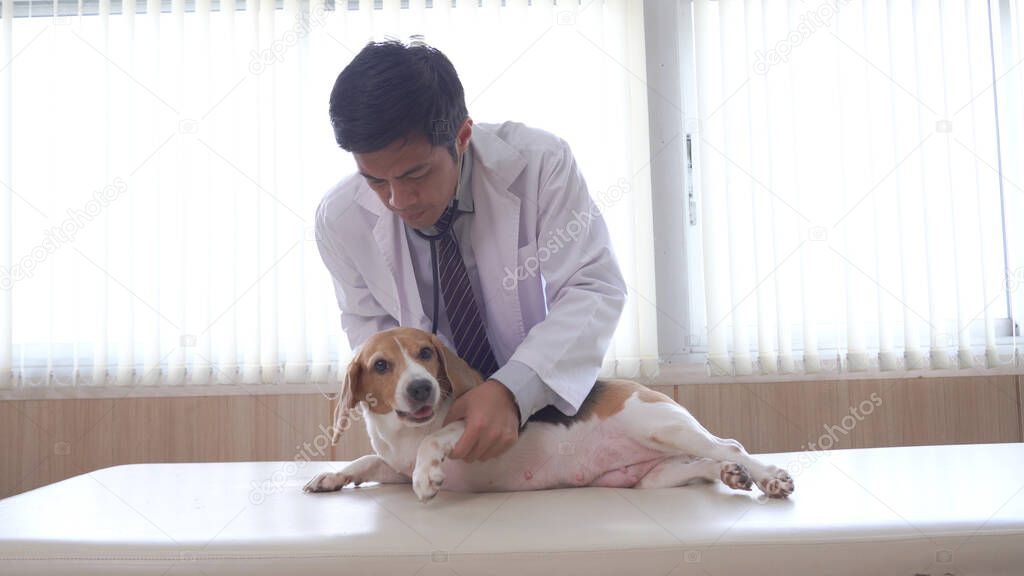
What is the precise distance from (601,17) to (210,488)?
2.23m

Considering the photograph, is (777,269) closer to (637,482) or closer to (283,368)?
(637,482)

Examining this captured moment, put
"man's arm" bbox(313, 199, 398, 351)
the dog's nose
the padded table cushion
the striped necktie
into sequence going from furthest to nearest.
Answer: "man's arm" bbox(313, 199, 398, 351)
the striped necktie
the dog's nose
the padded table cushion

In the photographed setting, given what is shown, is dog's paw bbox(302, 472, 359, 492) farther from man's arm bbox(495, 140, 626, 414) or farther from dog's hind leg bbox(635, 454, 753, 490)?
dog's hind leg bbox(635, 454, 753, 490)

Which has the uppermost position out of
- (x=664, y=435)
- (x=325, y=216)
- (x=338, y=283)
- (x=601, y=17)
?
(x=601, y=17)

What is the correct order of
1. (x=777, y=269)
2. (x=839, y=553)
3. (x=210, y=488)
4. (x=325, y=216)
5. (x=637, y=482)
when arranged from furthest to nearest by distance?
(x=777, y=269) → (x=325, y=216) → (x=210, y=488) → (x=637, y=482) → (x=839, y=553)

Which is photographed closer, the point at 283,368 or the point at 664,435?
the point at 664,435

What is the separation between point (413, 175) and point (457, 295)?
1.14ft

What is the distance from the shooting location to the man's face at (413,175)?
1362mm

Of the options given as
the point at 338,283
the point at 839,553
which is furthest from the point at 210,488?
the point at 839,553

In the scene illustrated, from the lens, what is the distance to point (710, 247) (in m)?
2.96

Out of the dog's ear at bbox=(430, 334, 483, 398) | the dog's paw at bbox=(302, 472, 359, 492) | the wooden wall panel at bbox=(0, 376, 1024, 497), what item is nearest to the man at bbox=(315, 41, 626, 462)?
the dog's ear at bbox=(430, 334, 483, 398)

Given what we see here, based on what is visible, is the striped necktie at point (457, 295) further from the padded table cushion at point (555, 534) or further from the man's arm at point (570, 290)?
the padded table cushion at point (555, 534)

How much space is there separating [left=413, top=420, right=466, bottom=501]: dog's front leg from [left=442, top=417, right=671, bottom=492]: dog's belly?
154mm

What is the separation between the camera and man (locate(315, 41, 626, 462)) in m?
1.35
